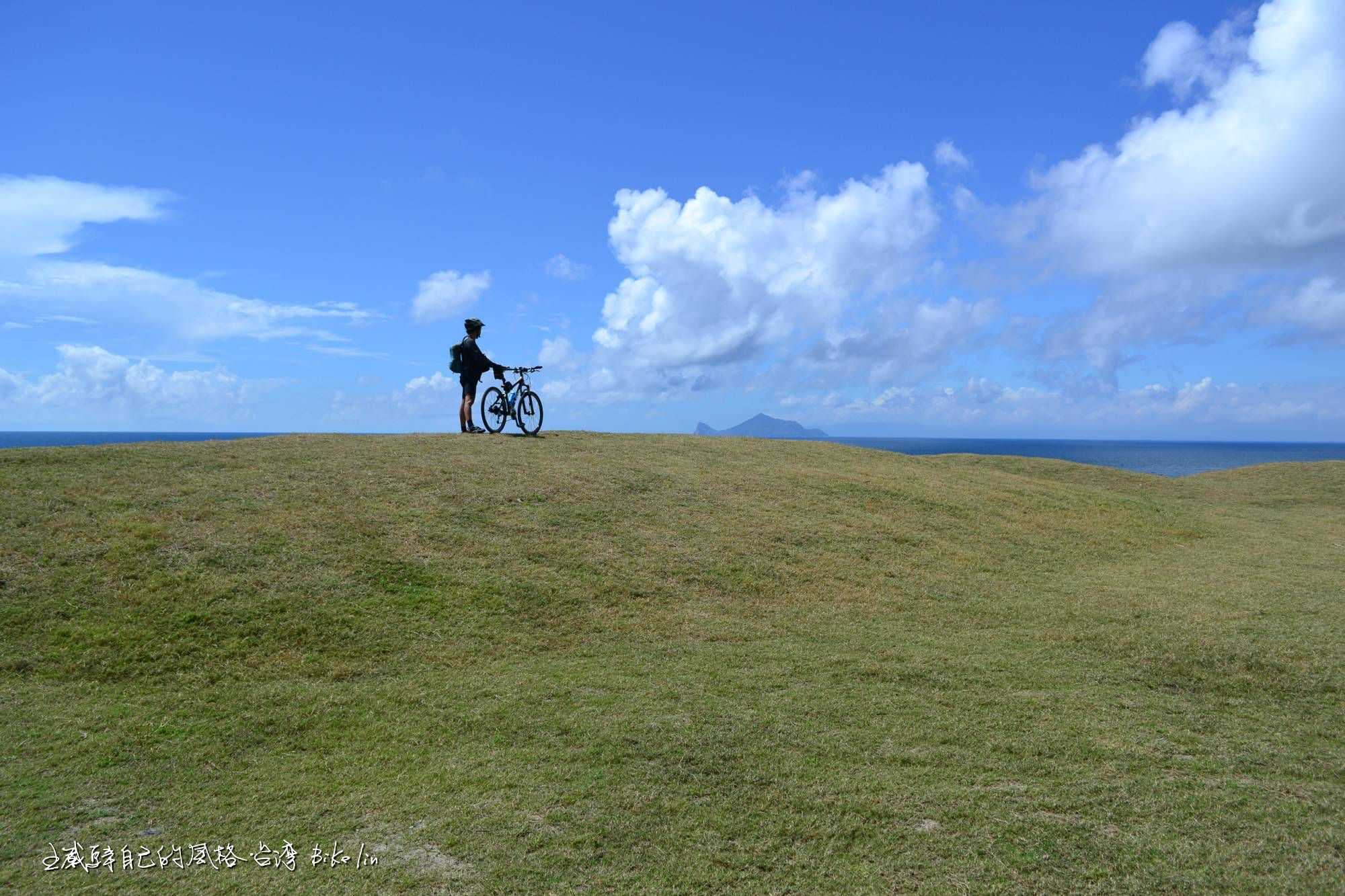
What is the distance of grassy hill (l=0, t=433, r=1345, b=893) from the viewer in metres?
5.17

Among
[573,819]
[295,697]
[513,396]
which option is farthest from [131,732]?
[513,396]

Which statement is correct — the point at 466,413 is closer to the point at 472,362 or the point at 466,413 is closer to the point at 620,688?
the point at 472,362

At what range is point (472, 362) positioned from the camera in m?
19.0

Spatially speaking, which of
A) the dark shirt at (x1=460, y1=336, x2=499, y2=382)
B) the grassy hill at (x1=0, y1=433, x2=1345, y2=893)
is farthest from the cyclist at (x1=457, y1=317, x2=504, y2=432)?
the grassy hill at (x1=0, y1=433, x2=1345, y2=893)

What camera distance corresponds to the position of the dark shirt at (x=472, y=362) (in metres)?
18.9

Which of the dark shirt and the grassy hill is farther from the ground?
the dark shirt

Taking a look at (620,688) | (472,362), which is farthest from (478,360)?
(620,688)

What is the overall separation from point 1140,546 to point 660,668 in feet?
43.6

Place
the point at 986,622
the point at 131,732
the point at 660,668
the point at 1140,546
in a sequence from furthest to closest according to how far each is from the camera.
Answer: the point at 1140,546
the point at 986,622
the point at 660,668
the point at 131,732

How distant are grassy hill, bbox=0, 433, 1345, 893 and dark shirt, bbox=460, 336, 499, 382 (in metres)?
3.72

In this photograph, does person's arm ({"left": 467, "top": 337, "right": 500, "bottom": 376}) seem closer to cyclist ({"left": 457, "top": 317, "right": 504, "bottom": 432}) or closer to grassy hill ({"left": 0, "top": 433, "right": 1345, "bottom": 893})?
cyclist ({"left": 457, "top": 317, "right": 504, "bottom": 432})

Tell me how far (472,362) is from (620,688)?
12.8m

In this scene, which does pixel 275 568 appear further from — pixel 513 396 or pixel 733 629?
pixel 513 396

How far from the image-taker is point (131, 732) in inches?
260
